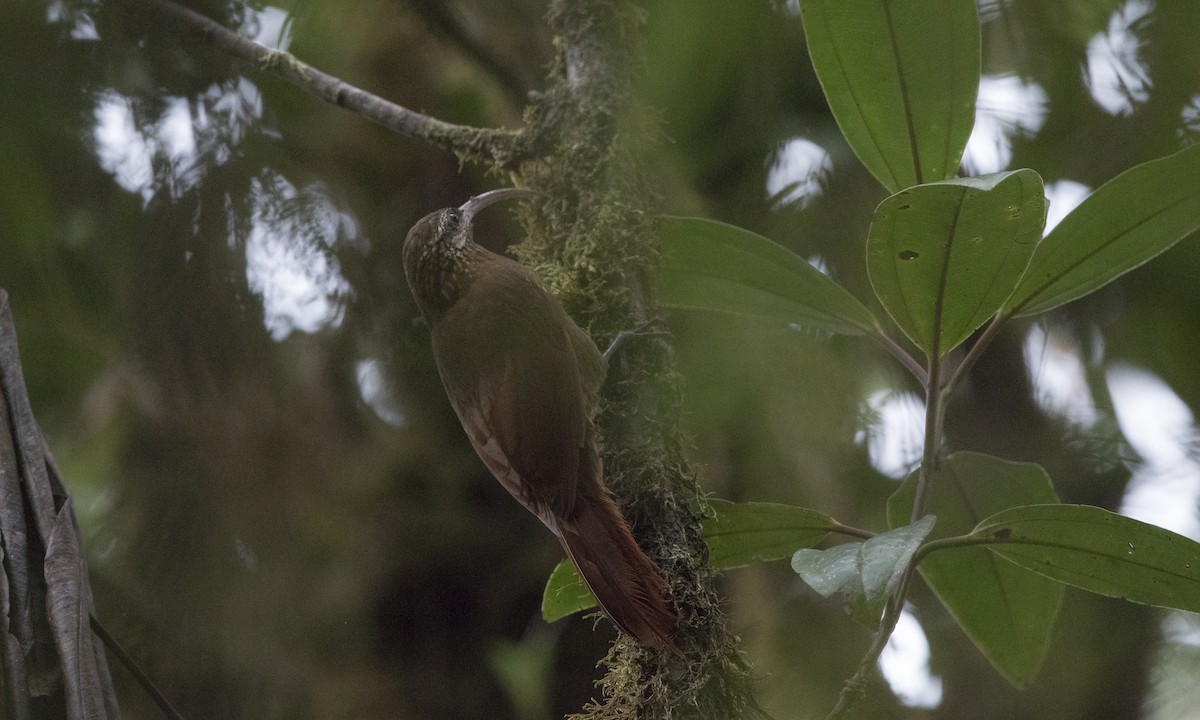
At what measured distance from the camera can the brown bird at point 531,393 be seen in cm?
128

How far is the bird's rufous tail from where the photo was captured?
1216mm

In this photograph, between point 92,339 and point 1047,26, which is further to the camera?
point 92,339

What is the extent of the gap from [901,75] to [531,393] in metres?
0.81

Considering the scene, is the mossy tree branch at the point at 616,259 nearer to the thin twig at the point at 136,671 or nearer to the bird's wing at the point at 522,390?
the bird's wing at the point at 522,390

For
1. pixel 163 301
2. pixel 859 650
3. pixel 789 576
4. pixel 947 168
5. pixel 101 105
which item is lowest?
pixel 859 650

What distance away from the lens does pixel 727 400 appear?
5.97ft

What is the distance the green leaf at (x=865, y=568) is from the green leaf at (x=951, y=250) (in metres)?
0.30

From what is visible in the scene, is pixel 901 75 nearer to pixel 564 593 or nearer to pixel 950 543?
pixel 950 543

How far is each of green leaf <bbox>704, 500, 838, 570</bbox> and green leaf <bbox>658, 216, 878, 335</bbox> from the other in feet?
0.96

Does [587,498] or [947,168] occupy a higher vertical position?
[947,168]

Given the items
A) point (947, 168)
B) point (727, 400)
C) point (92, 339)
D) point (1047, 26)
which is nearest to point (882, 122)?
point (947, 168)

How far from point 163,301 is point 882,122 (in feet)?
5.37

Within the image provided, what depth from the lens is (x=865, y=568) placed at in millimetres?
987

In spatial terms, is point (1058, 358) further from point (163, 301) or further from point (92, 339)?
point (92, 339)
